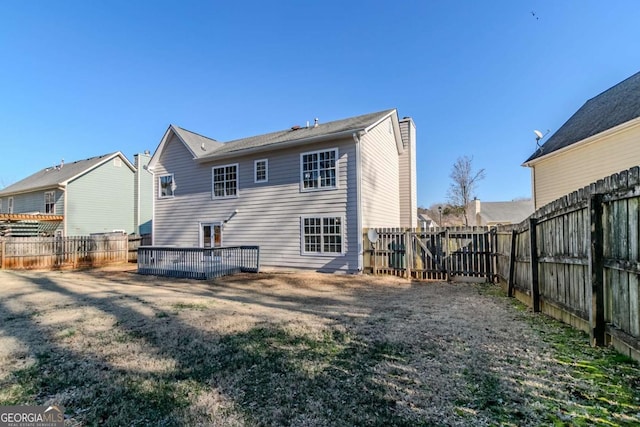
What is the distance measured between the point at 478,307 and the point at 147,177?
27384mm

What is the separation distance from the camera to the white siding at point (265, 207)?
12.2 m

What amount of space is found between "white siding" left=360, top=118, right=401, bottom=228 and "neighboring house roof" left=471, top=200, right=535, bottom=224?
23.0m

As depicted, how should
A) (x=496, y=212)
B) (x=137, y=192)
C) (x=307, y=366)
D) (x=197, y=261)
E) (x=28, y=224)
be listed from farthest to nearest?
1. (x=496, y=212)
2. (x=137, y=192)
3. (x=28, y=224)
4. (x=197, y=261)
5. (x=307, y=366)

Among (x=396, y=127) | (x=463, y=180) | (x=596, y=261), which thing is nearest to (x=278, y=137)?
(x=396, y=127)

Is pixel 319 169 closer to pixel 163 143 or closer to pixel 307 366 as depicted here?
pixel 163 143

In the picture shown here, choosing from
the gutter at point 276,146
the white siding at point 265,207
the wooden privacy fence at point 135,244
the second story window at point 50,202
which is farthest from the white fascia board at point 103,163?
the gutter at point 276,146

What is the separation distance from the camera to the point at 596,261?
10.9ft

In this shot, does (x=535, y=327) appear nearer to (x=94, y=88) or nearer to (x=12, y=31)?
(x=12, y=31)

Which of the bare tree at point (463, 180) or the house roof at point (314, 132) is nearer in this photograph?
the house roof at point (314, 132)

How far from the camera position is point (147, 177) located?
26.0 metres

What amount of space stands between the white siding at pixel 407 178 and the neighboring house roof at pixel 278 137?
661 mm

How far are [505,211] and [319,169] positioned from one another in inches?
1264

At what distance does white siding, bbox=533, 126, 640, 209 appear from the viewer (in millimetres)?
10279

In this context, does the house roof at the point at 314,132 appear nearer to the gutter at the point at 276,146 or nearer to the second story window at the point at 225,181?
the gutter at the point at 276,146
